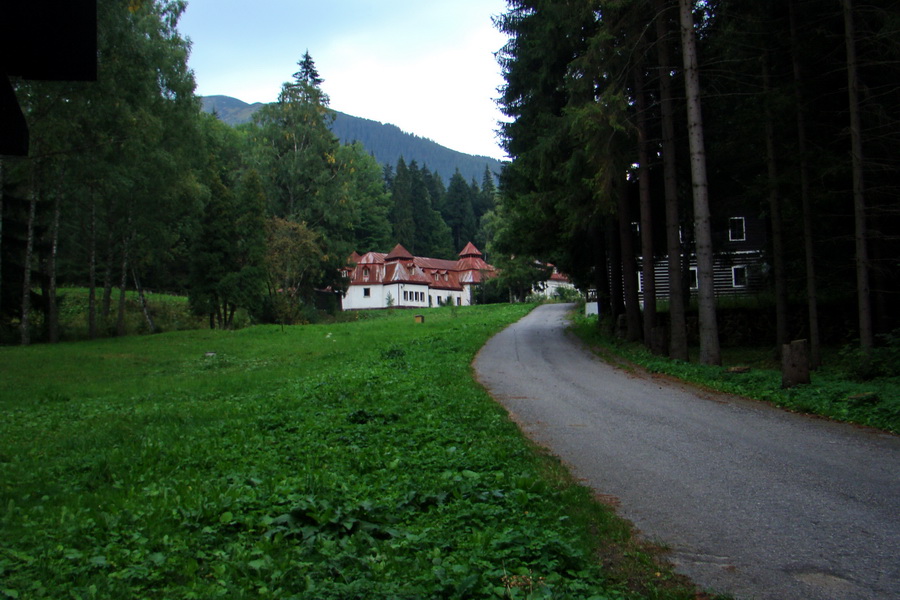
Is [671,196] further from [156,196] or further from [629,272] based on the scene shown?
[156,196]

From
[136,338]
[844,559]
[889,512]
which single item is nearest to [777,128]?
[889,512]

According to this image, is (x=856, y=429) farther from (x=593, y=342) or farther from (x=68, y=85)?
(x=68, y=85)

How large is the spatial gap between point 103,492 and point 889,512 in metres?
7.18

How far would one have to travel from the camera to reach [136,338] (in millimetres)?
31609

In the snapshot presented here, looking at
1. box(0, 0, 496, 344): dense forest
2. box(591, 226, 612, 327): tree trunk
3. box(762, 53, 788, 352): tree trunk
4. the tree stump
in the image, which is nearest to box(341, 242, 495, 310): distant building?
box(0, 0, 496, 344): dense forest

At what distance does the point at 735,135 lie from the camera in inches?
769

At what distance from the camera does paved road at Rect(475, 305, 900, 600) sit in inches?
182

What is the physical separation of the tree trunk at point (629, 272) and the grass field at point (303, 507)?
12.9m

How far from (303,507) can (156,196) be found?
103 feet

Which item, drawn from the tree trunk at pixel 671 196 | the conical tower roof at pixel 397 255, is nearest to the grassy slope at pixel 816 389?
the tree trunk at pixel 671 196

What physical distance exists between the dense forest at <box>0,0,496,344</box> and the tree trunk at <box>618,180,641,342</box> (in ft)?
57.9

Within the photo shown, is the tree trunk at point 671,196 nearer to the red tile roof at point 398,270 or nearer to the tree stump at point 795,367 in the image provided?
the tree stump at point 795,367

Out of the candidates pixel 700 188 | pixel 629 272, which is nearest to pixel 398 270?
pixel 629 272

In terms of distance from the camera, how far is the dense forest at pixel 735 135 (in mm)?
15898
